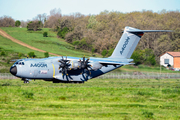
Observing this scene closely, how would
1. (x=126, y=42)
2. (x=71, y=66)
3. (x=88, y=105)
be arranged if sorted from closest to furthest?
1. (x=88, y=105)
2. (x=71, y=66)
3. (x=126, y=42)

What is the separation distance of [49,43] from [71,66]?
6944 cm

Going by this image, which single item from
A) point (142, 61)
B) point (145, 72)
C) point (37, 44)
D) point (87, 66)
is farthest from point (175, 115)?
point (37, 44)

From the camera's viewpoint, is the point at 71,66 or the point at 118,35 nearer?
the point at 71,66

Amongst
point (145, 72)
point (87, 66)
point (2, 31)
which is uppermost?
point (2, 31)

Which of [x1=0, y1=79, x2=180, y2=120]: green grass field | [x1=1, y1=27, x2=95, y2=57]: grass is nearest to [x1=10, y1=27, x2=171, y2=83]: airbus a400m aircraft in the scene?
[x1=0, y1=79, x2=180, y2=120]: green grass field

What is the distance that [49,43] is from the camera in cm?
9975

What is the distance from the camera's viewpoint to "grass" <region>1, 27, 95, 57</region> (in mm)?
88000

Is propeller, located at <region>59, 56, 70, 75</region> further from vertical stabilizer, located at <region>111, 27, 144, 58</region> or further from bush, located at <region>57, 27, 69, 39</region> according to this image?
bush, located at <region>57, 27, 69, 39</region>

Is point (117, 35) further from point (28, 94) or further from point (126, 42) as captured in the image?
point (28, 94)

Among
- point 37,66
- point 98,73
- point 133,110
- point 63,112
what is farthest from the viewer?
point 98,73

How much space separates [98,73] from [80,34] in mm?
75913

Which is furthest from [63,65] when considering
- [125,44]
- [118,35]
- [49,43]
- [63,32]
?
[63,32]

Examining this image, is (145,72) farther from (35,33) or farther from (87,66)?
(35,33)

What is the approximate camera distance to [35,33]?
11888cm
